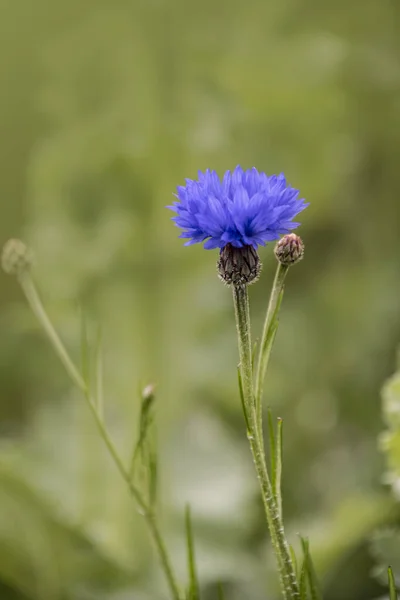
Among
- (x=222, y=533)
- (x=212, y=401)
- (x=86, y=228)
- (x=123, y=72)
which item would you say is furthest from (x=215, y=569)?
(x=123, y=72)

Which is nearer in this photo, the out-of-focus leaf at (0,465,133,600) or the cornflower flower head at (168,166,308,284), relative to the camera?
the cornflower flower head at (168,166,308,284)

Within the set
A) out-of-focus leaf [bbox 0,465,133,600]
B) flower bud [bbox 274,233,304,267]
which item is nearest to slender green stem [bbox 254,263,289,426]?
flower bud [bbox 274,233,304,267]

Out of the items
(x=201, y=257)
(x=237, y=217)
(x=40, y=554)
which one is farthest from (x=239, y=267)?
(x=201, y=257)

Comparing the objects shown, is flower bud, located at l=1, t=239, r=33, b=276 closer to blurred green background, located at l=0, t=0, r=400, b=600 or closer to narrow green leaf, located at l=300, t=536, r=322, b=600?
narrow green leaf, located at l=300, t=536, r=322, b=600

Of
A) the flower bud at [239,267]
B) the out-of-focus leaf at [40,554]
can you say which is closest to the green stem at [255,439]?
the flower bud at [239,267]

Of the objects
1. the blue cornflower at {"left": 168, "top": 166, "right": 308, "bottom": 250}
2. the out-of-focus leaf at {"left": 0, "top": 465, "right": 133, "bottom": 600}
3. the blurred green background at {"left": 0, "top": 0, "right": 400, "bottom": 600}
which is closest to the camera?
the blue cornflower at {"left": 168, "top": 166, "right": 308, "bottom": 250}

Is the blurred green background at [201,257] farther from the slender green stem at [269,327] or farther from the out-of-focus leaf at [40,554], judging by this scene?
the slender green stem at [269,327]

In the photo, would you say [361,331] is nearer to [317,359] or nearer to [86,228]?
[317,359]

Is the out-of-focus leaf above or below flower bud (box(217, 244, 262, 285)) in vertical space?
above
